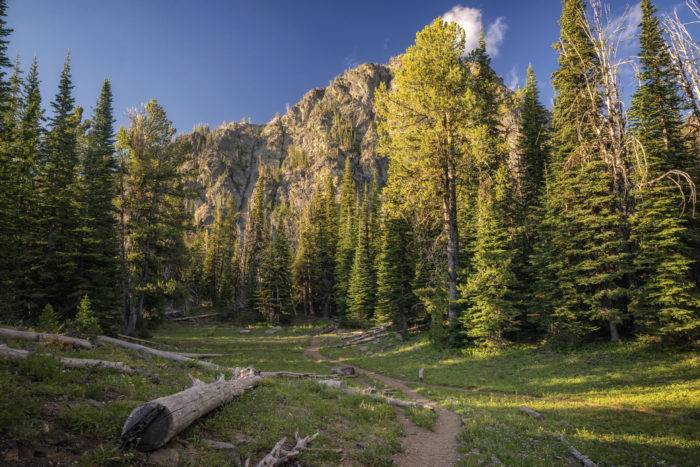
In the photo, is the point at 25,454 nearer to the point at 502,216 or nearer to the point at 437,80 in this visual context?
the point at 437,80

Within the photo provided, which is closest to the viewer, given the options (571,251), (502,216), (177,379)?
(177,379)

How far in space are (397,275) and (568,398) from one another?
2652 centimetres

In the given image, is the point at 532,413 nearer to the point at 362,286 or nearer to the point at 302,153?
the point at 362,286

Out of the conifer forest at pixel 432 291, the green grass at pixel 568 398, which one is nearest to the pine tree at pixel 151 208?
the conifer forest at pixel 432 291

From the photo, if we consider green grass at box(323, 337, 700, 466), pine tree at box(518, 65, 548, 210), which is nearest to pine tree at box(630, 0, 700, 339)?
green grass at box(323, 337, 700, 466)

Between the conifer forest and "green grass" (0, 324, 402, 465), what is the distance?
6cm

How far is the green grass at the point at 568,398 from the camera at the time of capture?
945 cm

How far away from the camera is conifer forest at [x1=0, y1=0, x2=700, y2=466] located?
7.81 metres

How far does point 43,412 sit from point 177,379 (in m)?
5.33

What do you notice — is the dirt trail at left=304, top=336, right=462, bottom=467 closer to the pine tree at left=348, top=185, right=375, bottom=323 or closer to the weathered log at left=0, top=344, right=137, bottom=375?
the weathered log at left=0, top=344, right=137, bottom=375

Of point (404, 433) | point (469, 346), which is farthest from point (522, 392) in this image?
point (404, 433)

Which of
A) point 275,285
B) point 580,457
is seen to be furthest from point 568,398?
point 275,285

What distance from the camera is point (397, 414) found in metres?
12.0

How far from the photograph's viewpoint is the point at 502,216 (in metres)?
27.4
